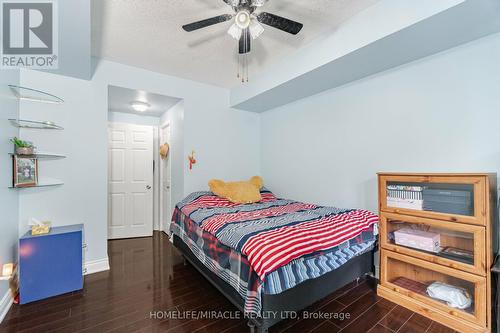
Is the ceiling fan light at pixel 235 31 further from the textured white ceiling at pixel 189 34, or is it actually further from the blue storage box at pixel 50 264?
the blue storage box at pixel 50 264

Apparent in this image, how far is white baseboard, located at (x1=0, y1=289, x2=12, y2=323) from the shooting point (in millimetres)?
1805

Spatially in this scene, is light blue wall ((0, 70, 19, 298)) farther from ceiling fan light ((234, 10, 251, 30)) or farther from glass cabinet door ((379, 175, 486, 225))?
glass cabinet door ((379, 175, 486, 225))

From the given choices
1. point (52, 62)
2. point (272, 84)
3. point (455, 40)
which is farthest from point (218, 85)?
point (455, 40)

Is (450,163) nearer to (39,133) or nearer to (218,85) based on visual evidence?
(218,85)

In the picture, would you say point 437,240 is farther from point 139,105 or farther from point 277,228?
point 139,105

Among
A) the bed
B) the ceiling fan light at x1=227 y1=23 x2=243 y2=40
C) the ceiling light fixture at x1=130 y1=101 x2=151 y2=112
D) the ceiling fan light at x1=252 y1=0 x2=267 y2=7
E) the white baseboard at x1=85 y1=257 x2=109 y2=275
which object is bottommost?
the white baseboard at x1=85 y1=257 x2=109 y2=275

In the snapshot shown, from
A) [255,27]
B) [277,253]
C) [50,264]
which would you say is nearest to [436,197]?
[277,253]

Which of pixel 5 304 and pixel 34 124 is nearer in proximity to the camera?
pixel 5 304

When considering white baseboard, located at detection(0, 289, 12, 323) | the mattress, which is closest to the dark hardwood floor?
white baseboard, located at detection(0, 289, 12, 323)

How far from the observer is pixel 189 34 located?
2.28 m

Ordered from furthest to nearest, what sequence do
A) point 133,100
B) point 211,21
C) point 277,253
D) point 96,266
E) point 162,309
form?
point 133,100 < point 96,266 < point 162,309 < point 211,21 < point 277,253

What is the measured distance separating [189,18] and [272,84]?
125 cm

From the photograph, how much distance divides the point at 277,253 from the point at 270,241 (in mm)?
115

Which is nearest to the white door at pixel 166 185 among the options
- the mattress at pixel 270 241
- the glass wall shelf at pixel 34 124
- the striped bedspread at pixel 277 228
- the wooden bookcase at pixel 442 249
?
the striped bedspread at pixel 277 228
